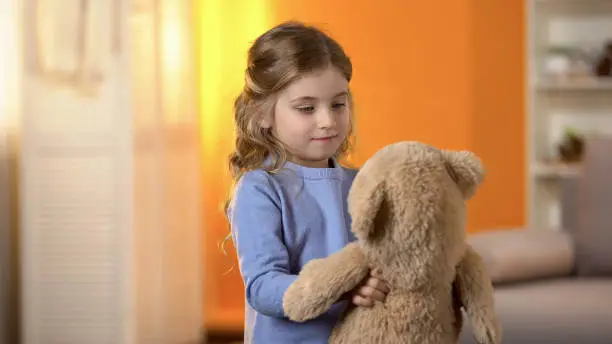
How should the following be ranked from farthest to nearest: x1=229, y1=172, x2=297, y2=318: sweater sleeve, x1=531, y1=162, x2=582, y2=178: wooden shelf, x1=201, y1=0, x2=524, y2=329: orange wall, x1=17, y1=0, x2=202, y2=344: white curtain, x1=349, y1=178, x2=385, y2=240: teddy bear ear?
x1=201, y1=0, x2=524, y2=329: orange wall → x1=531, y1=162, x2=582, y2=178: wooden shelf → x1=17, y1=0, x2=202, y2=344: white curtain → x1=229, y1=172, x2=297, y2=318: sweater sleeve → x1=349, y1=178, x2=385, y2=240: teddy bear ear

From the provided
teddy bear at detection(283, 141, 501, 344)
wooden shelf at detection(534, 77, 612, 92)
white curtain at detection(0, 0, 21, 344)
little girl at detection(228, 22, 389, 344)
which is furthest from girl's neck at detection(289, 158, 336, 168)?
wooden shelf at detection(534, 77, 612, 92)

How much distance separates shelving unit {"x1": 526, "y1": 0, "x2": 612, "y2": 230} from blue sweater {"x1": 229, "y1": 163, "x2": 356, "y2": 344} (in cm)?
257

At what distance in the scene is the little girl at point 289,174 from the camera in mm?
1181

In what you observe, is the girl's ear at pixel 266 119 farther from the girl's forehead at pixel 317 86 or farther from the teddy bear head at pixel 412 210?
the teddy bear head at pixel 412 210

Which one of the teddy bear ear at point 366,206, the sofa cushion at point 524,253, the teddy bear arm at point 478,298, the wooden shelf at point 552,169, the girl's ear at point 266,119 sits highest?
the girl's ear at point 266,119

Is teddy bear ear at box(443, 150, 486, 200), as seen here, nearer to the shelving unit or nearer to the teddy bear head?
the teddy bear head

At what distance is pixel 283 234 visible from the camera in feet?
4.00

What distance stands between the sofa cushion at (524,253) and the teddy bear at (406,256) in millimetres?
1279

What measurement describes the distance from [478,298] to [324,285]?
206mm

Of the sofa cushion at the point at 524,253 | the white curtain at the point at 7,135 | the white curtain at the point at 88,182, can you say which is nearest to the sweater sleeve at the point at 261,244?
the sofa cushion at the point at 524,253

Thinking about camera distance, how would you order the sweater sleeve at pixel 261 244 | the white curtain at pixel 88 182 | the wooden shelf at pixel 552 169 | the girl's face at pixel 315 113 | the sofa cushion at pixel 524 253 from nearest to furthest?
the sweater sleeve at pixel 261 244 → the girl's face at pixel 315 113 → the sofa cushion at pixel 524 253 → the white curtain at pixel 88 182 → the wooden shelf at pixel 552 169

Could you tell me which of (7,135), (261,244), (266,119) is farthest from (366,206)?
(7,135)

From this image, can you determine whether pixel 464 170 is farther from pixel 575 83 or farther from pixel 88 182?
pixel 575 83

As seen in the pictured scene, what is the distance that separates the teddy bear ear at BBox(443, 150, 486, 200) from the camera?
1.08 metres
